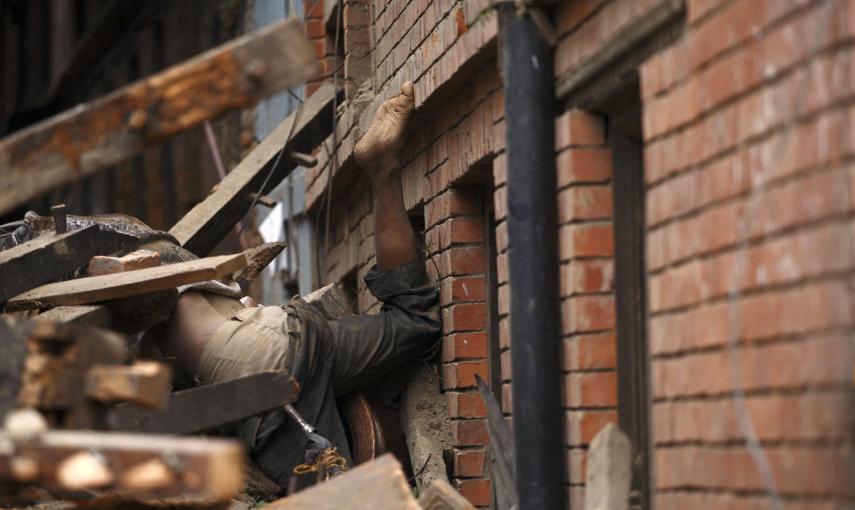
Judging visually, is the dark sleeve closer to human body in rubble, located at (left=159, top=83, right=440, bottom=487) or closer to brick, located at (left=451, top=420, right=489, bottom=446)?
human body in rubble, located at (left=159, top=83, right=440, bottom=487)

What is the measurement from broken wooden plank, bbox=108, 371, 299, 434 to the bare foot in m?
1.68

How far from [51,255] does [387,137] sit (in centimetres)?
147

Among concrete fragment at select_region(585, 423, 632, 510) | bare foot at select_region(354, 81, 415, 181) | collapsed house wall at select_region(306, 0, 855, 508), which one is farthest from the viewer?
bare foot at select_region(354, 81, 415, 181)

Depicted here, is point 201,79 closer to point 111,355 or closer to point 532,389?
point 111,355

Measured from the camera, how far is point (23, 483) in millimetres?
2789

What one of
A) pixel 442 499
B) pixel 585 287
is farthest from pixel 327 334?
pixel 585 287

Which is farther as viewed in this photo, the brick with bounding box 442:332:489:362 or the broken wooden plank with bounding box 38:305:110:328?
the brick with bounding box 442:332:489:362

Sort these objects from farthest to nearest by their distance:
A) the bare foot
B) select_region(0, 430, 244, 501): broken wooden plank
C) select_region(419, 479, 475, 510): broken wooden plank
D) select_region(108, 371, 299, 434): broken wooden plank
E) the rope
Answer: the bare foot < the rope < select_region(108, 371, 299, 434): broken wooden plank < select_region(419, 479, 475, 510): broken wooden plank < select_region(0, 430, 244, 501): broken wooden plank

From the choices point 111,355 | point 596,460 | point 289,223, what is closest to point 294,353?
point 596,460

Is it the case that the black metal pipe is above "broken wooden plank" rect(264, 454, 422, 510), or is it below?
above

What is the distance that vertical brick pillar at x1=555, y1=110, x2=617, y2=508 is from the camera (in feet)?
13.4

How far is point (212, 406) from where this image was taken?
4.48 m

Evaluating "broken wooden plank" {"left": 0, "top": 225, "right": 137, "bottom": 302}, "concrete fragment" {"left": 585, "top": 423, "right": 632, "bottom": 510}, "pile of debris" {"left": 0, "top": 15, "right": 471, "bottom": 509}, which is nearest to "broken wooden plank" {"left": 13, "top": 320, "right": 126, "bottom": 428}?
"pile of debris" {"left": 0, "top": 15, "right": 471, "bottom": 509}

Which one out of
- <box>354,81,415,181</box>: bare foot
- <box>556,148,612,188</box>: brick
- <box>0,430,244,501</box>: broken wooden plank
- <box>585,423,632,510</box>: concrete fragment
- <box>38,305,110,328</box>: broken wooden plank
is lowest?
<box>585,423,632,510</box>: concrete fragment
